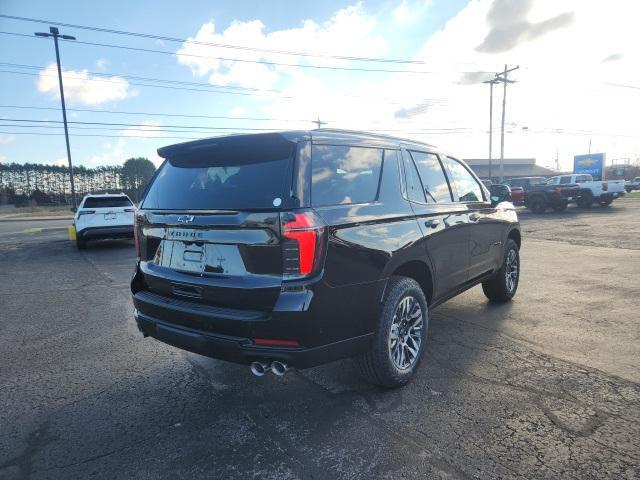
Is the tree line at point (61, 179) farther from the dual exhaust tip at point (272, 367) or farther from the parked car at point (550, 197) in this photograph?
the dual exhaust tip at point (272, 367)

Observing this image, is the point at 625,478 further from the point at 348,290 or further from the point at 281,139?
the point at 281,139

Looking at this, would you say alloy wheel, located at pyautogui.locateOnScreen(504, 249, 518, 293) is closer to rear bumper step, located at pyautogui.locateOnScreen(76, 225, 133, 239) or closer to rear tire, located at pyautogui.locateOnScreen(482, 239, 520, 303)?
rear tire, located at pyautogui.locateOnScreen(482, 239, 520, 303)

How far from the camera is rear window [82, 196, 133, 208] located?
11891mm

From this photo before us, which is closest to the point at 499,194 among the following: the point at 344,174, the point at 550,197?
the point at 344,174

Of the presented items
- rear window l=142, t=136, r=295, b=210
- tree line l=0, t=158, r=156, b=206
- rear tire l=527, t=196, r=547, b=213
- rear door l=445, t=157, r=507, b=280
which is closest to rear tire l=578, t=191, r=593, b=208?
rear tire l=527, t=196, r=547, b=213

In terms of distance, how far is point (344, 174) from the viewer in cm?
304

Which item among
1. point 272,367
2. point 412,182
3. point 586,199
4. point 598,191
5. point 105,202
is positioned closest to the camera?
point 272,367

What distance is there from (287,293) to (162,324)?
3.62ft

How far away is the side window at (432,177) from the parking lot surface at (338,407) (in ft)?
4.77

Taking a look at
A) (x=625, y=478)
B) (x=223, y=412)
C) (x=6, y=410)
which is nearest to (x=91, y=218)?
(x=6, y=410)

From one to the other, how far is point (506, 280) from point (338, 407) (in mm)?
3423

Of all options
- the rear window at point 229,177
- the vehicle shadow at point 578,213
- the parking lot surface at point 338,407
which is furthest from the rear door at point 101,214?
the vehicle shadow at point 578,213

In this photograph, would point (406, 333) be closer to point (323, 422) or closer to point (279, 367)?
point (323, 422)

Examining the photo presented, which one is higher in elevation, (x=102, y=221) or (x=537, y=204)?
(x=102, y=221)
